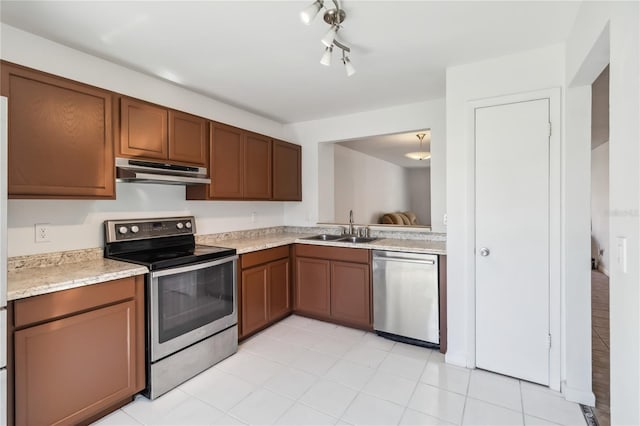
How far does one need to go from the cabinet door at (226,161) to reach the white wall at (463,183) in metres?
1.92

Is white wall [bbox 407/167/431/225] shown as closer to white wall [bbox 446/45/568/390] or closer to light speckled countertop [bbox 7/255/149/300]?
white wall [bbox 446/45/568/390]

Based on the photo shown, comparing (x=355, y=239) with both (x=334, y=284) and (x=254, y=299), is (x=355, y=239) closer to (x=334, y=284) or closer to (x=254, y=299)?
(x=334, y=284)

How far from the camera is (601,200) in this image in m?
5.45

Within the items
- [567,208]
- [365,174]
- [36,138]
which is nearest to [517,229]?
[567,208]

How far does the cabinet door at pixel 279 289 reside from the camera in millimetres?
3123

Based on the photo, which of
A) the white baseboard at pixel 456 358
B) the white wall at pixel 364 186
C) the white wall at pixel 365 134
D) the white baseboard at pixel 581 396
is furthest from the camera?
the white wall at pixel 364 186

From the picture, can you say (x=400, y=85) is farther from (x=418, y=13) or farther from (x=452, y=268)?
(x=452, y=268)

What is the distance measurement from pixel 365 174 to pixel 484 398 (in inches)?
182

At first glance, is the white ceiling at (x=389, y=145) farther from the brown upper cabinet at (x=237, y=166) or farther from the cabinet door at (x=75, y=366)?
the cabinet door at (x=75, y=366)

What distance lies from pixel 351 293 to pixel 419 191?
278 inches

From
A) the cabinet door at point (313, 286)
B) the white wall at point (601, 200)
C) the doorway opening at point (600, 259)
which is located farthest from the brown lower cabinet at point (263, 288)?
the white wall at point (601, 200)

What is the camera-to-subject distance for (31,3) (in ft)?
5.41

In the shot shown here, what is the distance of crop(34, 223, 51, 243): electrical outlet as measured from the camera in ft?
6.49
